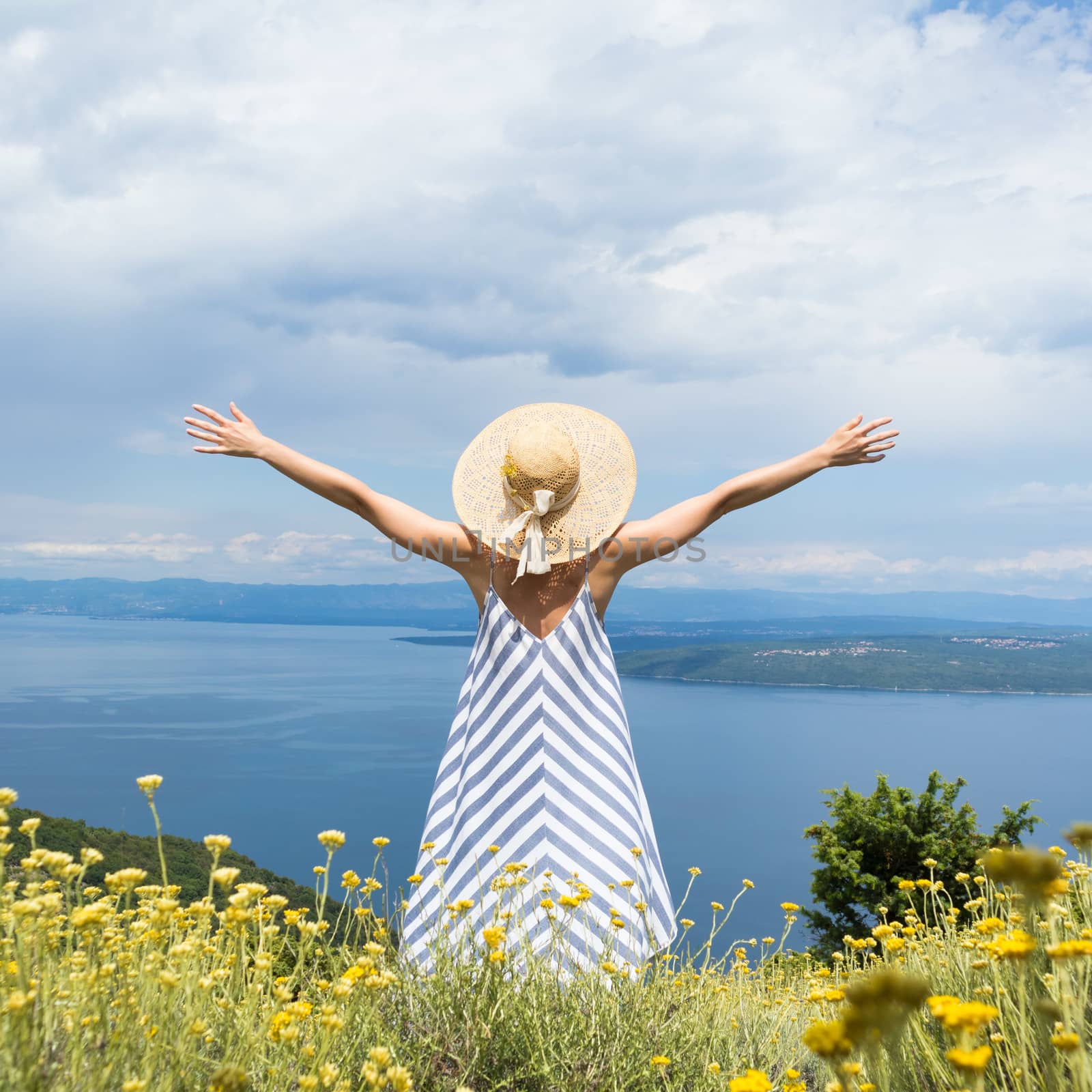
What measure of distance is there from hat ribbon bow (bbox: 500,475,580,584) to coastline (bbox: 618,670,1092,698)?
151 meters

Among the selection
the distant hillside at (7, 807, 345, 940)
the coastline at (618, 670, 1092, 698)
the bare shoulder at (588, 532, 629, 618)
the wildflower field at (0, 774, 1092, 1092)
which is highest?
the bare shoulder at (588, 532, 629, 618)

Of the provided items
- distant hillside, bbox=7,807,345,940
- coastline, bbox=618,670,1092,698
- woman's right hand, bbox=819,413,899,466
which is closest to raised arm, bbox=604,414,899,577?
woman's right hand, bbox=819,413,899,466

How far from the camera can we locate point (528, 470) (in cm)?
324

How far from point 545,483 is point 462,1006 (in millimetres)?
1915

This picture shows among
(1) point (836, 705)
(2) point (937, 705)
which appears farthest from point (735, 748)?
(2) point (937, 705)

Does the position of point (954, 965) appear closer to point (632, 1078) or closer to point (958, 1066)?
point (632, 1078)

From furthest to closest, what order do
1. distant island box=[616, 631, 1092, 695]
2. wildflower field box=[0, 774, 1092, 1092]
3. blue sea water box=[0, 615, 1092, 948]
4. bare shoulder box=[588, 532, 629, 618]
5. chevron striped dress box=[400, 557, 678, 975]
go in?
distant island box=[616, 631, 1092, 695] < blue sea water box=[0, 615, 1092, 948] < bare shoulder box=[588, 532, 629, 618] < chevron striped dress box=[400, 557, 678, 975] < wildflower field box=[0, 774, 1092, 1092]

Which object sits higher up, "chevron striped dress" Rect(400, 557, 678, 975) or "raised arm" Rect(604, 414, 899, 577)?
"raised arm" Rect(604, 414, 899, 577)

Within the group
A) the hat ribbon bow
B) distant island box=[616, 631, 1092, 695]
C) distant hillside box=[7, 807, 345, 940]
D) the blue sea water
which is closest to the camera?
the hat ribbon bow

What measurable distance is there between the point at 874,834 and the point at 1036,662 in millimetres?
173486

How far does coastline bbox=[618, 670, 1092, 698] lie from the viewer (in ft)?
485

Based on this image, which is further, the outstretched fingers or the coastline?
the coastline

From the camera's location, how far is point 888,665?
158375 millimetres

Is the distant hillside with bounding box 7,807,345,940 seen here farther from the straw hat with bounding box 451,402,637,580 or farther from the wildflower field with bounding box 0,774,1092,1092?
the wildflower field with bounding box 0,774,1092,1092
